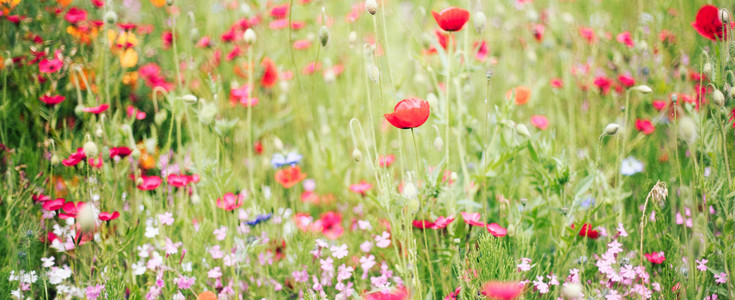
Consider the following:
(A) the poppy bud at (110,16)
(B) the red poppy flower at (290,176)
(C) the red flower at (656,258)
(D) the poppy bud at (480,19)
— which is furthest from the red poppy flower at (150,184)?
(C) the red flower at (656,258)

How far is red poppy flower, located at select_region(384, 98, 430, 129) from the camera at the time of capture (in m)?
1.17

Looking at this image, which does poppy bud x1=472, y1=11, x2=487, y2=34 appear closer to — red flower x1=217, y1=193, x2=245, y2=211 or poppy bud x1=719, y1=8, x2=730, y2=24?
poppy bud x1=719, y1=8, x2=730, y2=24

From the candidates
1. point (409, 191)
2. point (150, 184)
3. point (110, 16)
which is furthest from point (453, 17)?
point (110, 16)

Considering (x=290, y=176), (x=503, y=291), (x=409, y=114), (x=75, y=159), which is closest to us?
(x=503, y=291)

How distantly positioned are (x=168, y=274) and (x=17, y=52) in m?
1.17

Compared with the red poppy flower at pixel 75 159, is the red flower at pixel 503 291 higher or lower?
lower

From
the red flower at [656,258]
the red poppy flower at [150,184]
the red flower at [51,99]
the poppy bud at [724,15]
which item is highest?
the poppy bud at [724,15]

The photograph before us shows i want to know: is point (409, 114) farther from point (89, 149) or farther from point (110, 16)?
point (110, 16)

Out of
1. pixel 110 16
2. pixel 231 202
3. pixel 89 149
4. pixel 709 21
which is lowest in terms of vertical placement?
pixel 231 202

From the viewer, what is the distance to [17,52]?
6.78 ft

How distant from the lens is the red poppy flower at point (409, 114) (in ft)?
3.84

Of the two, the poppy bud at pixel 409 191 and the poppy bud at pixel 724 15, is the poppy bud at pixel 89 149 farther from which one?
the poppy bud at pixel 724 15

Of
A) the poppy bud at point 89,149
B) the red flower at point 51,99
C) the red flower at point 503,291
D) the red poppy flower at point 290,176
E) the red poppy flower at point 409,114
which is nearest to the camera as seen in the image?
the red flower at point 503,291

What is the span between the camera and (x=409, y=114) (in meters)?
1.17
